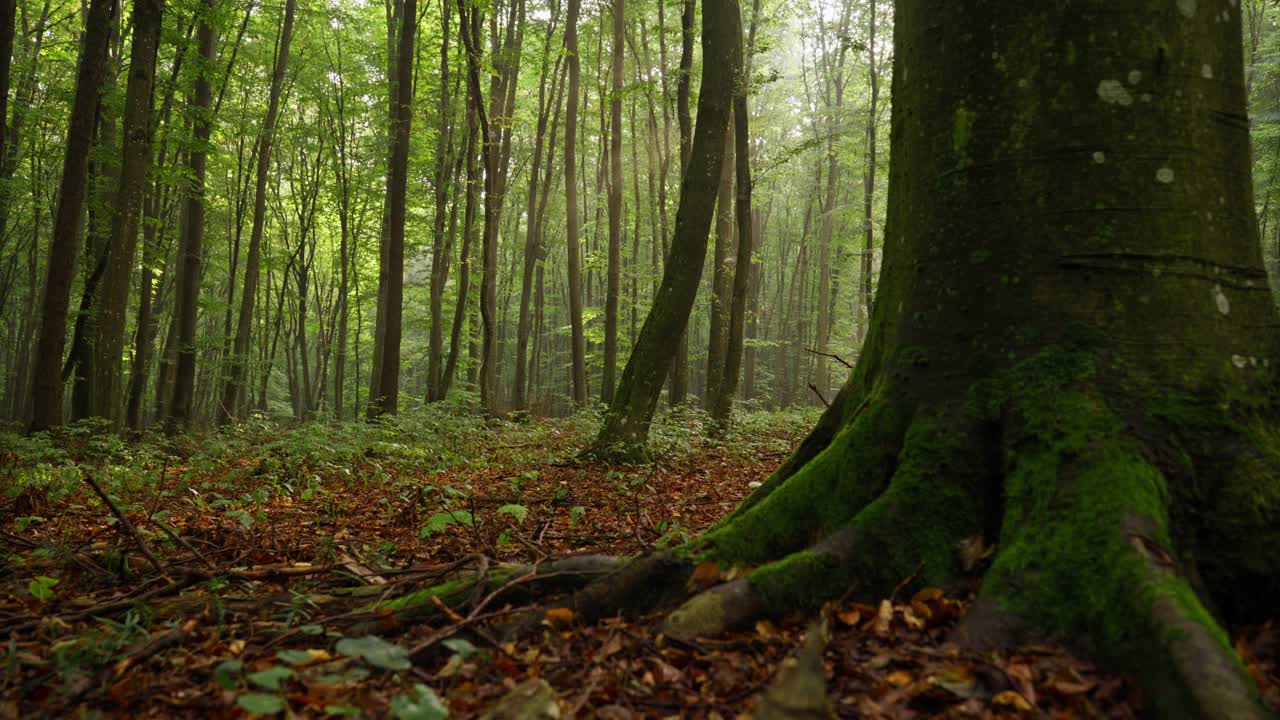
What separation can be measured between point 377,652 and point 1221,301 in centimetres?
318

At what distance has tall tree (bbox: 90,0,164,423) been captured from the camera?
8906 millimetres

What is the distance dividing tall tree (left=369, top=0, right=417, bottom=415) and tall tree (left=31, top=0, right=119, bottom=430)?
405 centimetres

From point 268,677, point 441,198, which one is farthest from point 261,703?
point 441,198

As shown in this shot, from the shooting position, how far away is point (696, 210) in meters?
7.81

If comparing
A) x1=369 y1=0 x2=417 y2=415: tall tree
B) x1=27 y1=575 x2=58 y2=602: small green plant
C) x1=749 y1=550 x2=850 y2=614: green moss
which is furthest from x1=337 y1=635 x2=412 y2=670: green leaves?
x1=369 y1=0 x2=417 y2=415: tall tree

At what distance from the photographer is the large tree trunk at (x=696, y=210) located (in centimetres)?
780

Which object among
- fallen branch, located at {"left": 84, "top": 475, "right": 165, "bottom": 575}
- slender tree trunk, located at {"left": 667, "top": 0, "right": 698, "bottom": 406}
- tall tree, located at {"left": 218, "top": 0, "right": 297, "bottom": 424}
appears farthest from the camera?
tall tree, located at {"left": 218, "top": 0, "right": 297, "bottom": 424}

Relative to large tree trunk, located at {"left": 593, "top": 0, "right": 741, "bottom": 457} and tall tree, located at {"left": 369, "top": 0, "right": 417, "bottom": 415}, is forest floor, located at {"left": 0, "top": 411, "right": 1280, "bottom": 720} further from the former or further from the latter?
tall tree, located at {"left": 369, "top": 0, "right": 417, "bottom": 415}

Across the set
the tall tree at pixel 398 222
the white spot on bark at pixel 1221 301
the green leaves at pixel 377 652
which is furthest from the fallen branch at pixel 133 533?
the tall tree at pixel 398 222

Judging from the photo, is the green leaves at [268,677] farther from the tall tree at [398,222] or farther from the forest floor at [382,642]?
the tall tree at [398,222]

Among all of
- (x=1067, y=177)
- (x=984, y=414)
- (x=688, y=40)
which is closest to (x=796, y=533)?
(x=984, y=414)

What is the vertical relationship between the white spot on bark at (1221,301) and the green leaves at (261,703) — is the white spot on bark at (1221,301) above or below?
above

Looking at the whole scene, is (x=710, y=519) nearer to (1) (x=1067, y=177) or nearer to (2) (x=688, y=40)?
(1) (x=1067, y=177)

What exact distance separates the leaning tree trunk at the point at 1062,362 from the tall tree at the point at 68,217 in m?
10.1
